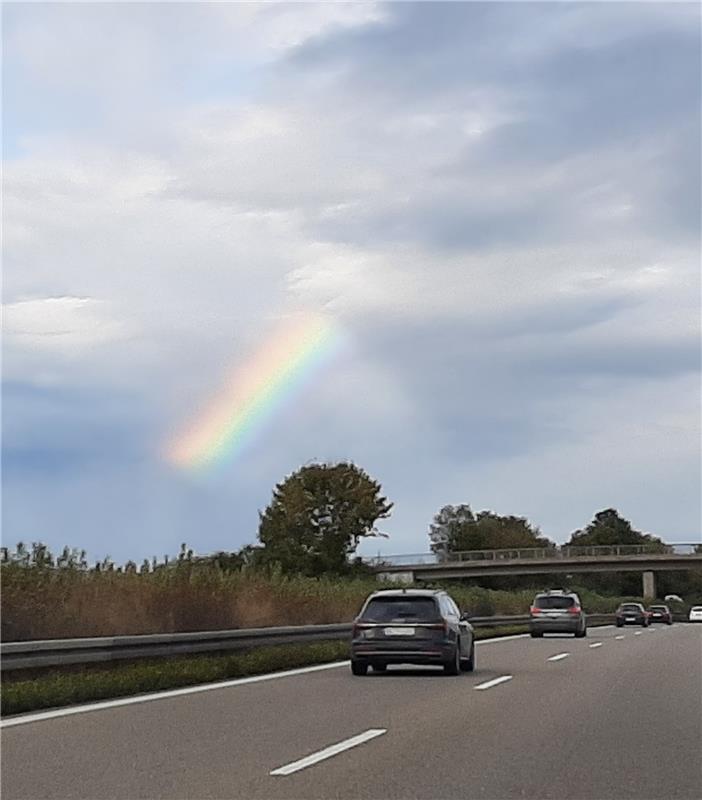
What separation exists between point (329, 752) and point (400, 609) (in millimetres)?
11304

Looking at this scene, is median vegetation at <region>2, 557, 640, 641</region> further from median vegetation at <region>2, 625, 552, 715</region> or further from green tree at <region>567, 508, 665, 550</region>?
green tree at <region>567, 508, 665, 550</region>

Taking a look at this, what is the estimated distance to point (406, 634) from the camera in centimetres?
2322

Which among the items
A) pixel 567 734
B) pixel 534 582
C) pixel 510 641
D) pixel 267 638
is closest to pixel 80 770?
pixel 567 734

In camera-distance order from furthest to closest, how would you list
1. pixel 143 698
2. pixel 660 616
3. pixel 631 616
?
1. pixel 660 616
2. pixel 631 616
3. pixel 143 698

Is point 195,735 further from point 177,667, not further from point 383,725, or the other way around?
point 177,667

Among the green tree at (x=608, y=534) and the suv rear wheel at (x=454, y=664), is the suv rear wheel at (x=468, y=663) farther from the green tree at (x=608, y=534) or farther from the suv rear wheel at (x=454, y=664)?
the green tree at (x=608, y=534)

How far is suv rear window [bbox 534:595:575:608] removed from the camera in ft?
153

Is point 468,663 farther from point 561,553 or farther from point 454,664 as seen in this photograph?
point 561,553

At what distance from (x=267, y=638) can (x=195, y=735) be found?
13.4 metres

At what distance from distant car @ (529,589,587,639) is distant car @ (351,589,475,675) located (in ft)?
75.3

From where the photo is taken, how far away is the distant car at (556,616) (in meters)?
46.2

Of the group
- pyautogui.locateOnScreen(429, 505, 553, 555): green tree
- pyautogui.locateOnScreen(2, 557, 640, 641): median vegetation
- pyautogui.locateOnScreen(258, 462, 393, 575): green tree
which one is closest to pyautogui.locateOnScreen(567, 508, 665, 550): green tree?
pyautogui.locateOnScreen(429, 505, 553, 555): green tree

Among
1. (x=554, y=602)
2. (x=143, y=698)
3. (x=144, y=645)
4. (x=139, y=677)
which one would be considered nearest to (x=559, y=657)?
(x=144, y=645)

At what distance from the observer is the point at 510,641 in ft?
137
